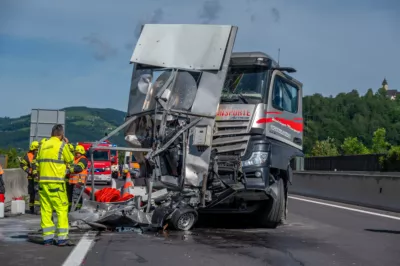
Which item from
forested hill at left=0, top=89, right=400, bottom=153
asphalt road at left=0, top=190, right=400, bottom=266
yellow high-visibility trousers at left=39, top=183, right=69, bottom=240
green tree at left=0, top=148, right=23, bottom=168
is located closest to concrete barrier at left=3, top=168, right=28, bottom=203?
asphalt road at left=0, top=190, right=400, bottom=266

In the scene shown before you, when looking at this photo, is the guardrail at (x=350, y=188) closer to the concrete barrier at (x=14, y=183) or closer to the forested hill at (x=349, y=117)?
the concrete barrier at (x=14, y=183)

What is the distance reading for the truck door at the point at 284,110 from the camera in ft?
43.7

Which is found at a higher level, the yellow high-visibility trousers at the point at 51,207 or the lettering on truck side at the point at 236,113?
the lettering on truck side at the point at 236,113

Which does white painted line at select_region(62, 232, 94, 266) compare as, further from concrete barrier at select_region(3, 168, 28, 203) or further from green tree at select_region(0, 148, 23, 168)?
green tree at select_region(0, 148, 23, 168)

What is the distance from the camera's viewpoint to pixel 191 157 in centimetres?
1229

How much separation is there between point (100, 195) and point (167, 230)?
1379 mm

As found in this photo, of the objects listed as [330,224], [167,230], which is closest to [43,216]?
[167,230]

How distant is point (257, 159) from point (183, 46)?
2.45 metres

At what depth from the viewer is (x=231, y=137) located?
507 inches

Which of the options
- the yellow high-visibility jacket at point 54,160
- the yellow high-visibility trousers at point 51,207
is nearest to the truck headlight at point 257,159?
the yellow high-visibility jacket at point 54,160

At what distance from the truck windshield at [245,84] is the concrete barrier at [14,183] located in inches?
324

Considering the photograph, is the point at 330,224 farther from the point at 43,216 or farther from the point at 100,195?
the point at 43,216

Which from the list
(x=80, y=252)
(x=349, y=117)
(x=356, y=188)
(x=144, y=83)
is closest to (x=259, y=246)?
(x=80, y=252)

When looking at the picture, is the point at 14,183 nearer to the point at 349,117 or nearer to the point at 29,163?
the point at 29,163
